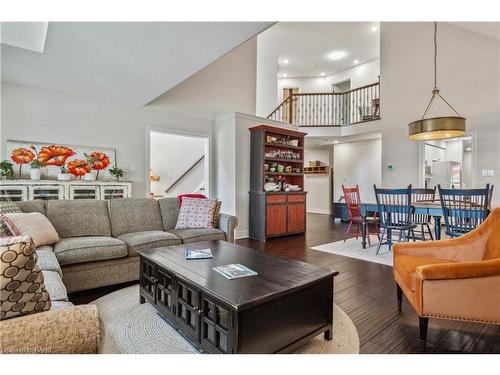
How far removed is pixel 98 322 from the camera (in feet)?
3.52

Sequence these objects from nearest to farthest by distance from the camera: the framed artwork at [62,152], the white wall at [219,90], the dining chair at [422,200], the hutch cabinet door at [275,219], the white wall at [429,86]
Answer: the framed artwork at [62,152], the dining chair at [422,200], the hutch cabinet door at [275,219], the white wall at [429,86], the white wall at [219,90]

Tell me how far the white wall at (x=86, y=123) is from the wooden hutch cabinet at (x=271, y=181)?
1527 millimetres

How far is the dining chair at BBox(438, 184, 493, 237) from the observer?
3.08m

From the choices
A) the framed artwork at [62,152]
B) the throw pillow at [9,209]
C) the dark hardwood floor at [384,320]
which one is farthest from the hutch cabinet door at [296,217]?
the throw pillow at [9,209]

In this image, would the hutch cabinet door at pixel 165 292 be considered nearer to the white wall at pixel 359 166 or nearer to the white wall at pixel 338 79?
the white wall at pixel 359 166

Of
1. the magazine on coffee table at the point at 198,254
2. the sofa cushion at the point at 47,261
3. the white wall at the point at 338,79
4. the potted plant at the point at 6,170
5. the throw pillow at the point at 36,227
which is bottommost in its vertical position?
the sofa cushion at the point at 47,261

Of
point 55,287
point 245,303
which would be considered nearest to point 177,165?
point 55,287

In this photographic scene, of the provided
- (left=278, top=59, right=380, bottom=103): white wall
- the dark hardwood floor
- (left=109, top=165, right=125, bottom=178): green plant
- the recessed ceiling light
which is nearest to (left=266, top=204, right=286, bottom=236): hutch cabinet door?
the dark hardwood floor

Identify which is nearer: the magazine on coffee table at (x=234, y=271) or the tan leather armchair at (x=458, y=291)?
the tan leather armchair at (x=458, y=291)

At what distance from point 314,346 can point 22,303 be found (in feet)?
5.08

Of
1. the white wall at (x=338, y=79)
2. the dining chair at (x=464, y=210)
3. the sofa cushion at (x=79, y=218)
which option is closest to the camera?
the sofa cushion at (x=79, y=218)

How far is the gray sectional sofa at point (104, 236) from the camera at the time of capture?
2.46 meters

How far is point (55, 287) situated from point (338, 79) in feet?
32.8

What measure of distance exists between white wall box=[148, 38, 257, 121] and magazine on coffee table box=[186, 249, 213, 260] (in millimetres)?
3738
